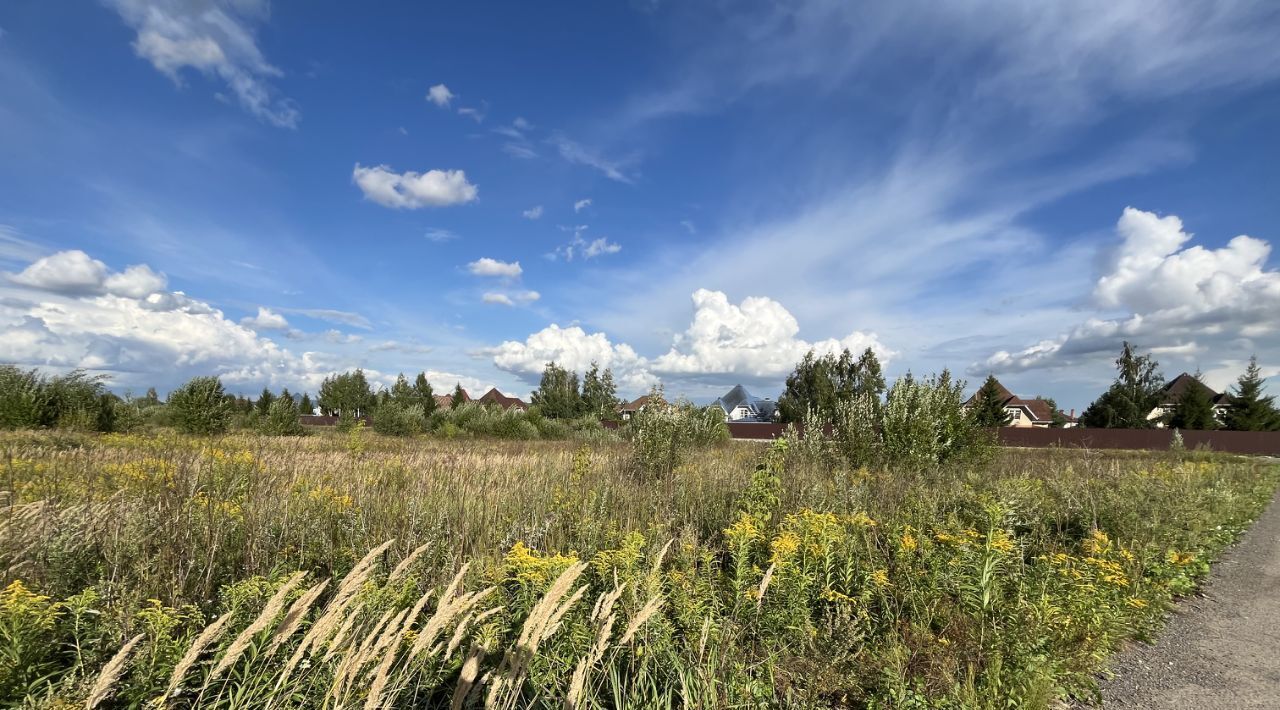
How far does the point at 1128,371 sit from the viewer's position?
168ft

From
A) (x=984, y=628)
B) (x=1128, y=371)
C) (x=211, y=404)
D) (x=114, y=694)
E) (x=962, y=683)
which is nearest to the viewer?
(x=114, y=694)

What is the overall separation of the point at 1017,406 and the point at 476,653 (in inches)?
3502

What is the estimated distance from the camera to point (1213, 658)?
410 cm

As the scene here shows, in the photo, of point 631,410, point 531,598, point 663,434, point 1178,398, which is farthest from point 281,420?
point 1178,398

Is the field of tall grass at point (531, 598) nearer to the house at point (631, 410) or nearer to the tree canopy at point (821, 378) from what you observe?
the house at point (631, 410)

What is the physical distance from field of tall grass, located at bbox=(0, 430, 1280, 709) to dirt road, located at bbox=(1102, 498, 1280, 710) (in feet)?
0.67

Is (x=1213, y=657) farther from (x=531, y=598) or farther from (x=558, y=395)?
(x=558, y=395)

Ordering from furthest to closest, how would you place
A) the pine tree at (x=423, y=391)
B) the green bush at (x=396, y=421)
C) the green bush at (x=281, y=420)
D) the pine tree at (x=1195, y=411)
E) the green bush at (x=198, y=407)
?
the pine tree at (x=423, y=391), the pine tree at (x=1195, y=411), the green bush at (x=396, y=421), the green bush at (x=281, y=420), the green bush at (x=198, y=407)

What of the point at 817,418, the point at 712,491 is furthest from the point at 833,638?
the point at 817,418

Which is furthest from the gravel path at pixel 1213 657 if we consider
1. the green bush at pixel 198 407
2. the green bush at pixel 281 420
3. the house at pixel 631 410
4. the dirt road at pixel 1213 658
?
the green bush at pixel 281 420

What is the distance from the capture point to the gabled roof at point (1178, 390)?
1578 inches

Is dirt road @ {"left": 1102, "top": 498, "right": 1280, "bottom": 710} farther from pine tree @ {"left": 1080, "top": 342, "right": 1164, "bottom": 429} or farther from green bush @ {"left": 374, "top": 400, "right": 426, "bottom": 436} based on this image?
pine tree @ {"left": 1080, "top": 342, "right": 1164, "bottom": 429}

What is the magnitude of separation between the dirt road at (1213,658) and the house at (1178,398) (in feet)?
155

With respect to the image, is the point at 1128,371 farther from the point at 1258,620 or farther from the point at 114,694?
the point at 114,694
